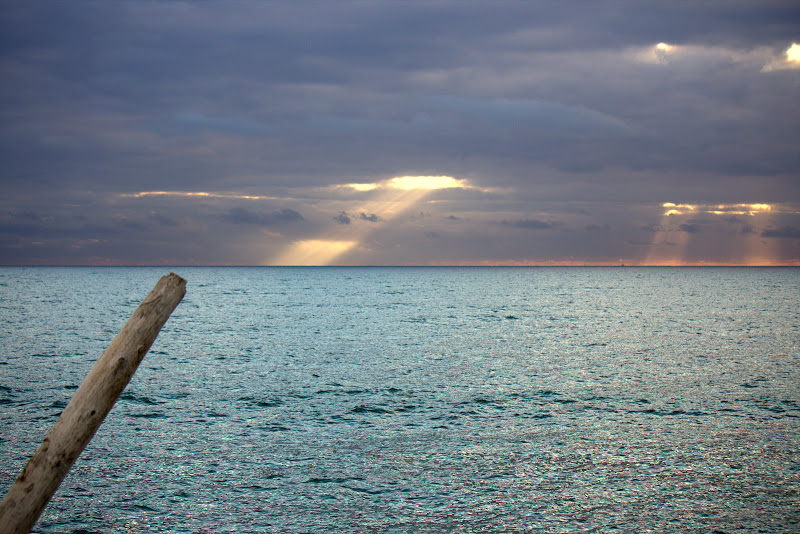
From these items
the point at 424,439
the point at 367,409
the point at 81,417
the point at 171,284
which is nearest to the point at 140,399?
the point at 367,409

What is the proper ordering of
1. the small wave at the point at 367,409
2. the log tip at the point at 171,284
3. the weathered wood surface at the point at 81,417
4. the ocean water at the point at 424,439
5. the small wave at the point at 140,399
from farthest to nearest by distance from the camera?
the small wave at the point at 140,399, the small wave at the point at 367,409, the ocean water at the point at 424,439, the log tip at the point at 171,284, the weathered wood surface at the point at 81,417

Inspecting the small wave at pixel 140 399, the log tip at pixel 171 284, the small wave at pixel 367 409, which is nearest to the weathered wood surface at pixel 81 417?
the log tip at pixel 171 284

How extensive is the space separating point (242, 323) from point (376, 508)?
4541 cm

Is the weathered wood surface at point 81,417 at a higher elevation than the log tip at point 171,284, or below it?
below

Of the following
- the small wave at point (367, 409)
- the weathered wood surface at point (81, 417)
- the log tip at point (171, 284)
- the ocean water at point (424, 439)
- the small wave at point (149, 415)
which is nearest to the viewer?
the weathered wood surface at point (81, 417)

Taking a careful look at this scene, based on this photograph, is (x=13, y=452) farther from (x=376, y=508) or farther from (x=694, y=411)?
(x=694, y=411)

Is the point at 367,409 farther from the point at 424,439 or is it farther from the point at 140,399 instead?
the point at 140,399

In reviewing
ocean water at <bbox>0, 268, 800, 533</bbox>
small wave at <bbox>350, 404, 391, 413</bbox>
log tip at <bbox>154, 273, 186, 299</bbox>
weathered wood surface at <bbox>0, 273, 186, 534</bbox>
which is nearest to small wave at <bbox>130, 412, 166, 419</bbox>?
ocean water at <bbox>0, 268, 800, 533</bbox>

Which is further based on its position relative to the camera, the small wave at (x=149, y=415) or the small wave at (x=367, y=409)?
the small wave at (x=367, y=409)

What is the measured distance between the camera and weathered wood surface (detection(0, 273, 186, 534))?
4.98 meters

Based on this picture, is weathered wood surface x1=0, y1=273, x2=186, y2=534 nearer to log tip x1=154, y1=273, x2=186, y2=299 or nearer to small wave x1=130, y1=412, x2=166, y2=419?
log tip x1=154, y1=273, x2=186, y2=299

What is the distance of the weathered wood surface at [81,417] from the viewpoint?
4.98 m

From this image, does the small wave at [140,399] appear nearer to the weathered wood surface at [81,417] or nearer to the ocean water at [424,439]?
the ocean water at [424,439]

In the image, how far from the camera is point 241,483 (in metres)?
12.9
